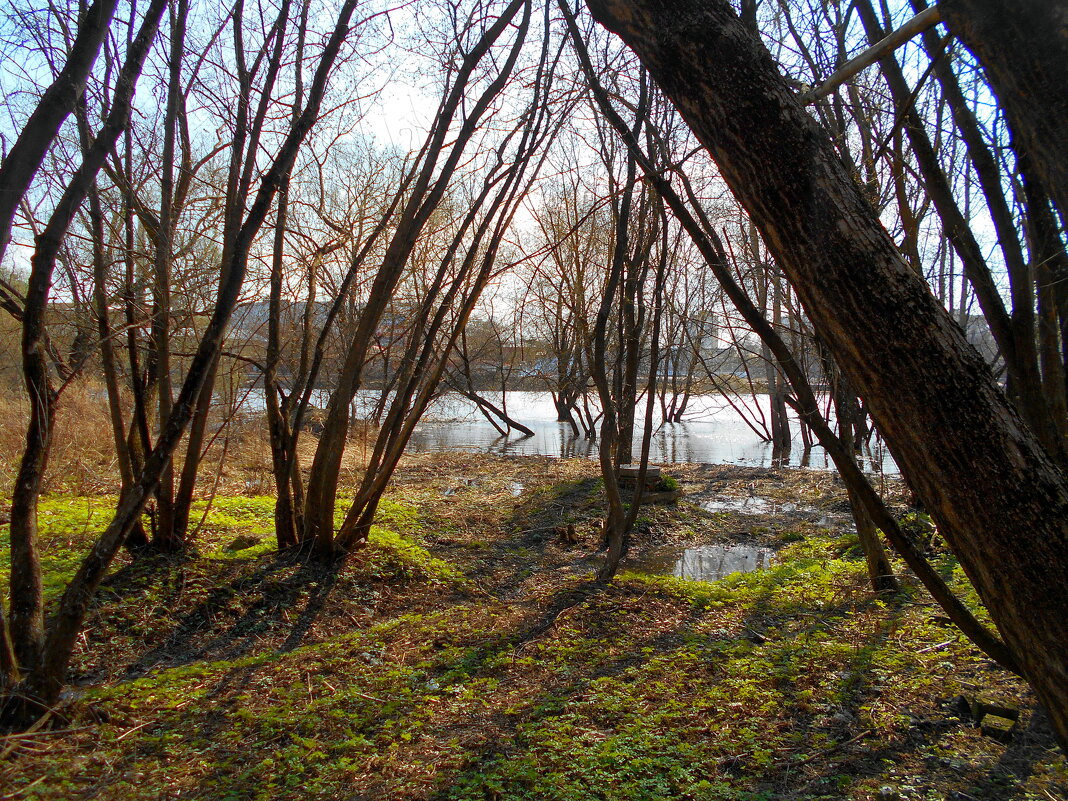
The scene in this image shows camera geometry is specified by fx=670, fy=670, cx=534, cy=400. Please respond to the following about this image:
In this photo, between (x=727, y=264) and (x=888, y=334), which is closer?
(x=888, y=334)

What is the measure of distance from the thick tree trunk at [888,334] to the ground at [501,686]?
1200mm

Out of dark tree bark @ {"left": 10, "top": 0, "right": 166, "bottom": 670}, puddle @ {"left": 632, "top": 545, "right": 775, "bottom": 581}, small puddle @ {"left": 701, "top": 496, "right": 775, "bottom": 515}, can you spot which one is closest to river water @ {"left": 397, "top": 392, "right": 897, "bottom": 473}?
small puddle @ {"left": 701, "top": 496, "right": 775, "bottom": 515}

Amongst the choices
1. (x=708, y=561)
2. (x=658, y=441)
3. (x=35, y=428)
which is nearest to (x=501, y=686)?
(x=35, y=428)

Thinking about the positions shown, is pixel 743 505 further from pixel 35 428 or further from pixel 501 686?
pixel 35 428

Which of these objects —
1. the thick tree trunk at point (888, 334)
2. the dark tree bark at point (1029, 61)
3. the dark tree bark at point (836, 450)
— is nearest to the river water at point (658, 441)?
the dark tree bark at point (836, 450)

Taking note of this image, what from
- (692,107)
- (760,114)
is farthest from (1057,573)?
(692,107)

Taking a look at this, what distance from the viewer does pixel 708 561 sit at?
7.06 m

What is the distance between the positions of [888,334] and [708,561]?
5.61 m

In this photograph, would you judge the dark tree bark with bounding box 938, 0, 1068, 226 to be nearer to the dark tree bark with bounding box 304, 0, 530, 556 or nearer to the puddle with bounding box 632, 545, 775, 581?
the dark tree bark with bounding box 304, 0, 530, 556

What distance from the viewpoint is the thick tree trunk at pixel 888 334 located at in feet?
5.70

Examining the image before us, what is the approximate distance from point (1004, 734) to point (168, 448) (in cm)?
377

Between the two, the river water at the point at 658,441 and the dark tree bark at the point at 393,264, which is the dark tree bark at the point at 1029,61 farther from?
the river water at the point at 658,441

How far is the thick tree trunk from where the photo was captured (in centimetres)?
174

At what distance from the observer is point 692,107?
211 cm
